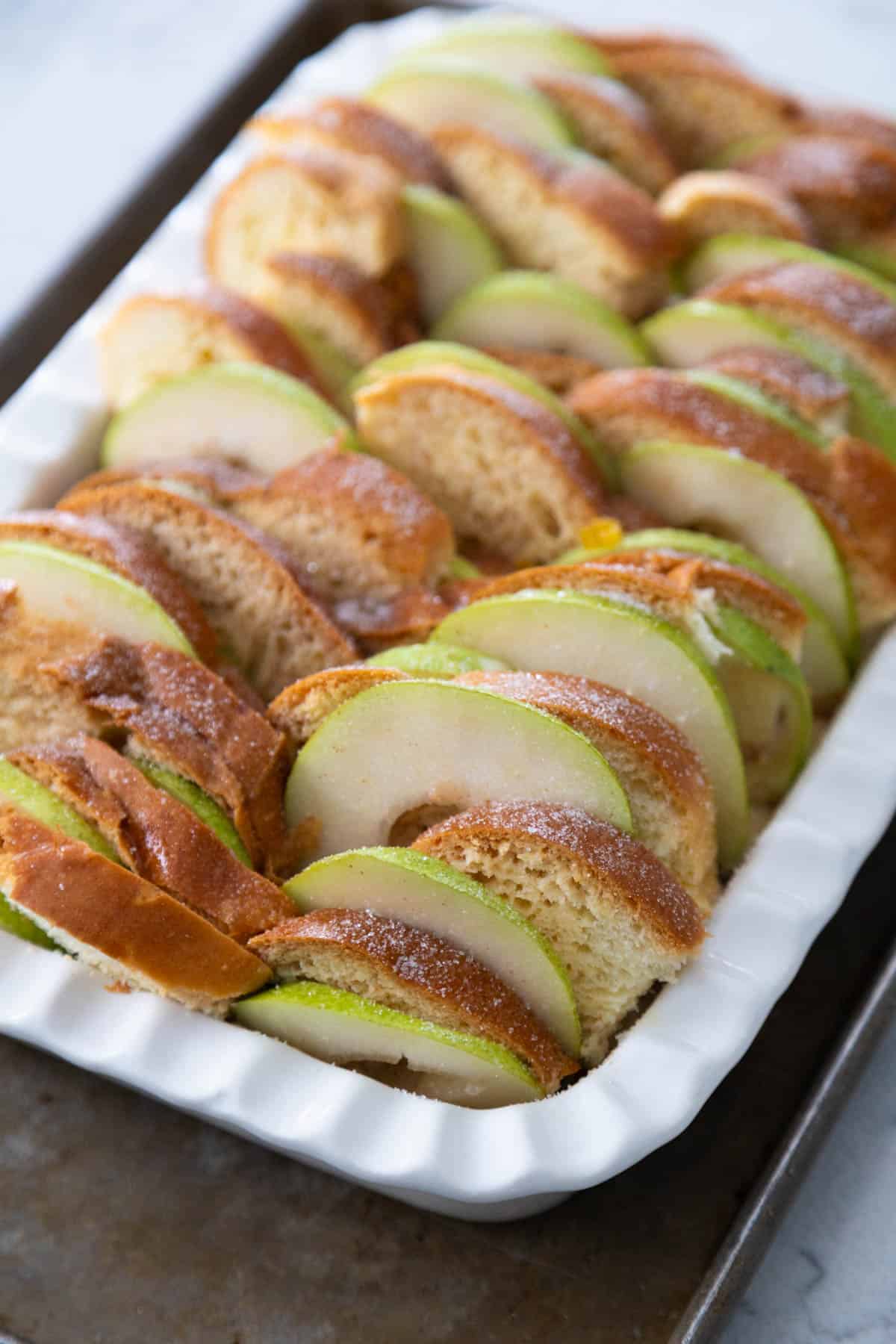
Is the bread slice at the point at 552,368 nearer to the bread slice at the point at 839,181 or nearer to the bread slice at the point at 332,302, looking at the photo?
the bread slice at the point at 332,302

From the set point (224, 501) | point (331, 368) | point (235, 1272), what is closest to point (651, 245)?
point (331, 368)

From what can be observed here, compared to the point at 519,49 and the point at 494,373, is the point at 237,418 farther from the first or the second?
the point at 519,49

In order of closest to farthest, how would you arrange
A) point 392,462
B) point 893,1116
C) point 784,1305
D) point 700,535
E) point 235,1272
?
point 235,1272 → point 784,1305 → point 893,1116 → point 700,535 → point 392,462

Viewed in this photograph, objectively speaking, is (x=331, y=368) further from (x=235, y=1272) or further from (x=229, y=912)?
(x=235, y=1272)

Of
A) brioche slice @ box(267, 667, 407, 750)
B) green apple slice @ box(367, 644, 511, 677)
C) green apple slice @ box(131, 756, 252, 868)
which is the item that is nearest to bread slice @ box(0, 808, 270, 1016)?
green apple slice @ box(131, 756, 252, 868)

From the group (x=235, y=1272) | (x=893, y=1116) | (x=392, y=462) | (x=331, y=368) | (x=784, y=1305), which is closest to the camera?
(x=235, y=1272)

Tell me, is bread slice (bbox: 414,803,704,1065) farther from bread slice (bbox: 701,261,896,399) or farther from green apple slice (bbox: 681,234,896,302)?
green apple slice (bbox: 681,234,896,302)
